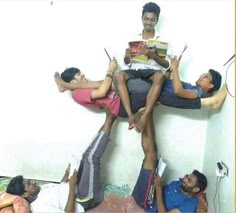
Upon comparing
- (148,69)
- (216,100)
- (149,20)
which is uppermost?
(149,20)

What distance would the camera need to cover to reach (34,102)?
3.23 metres

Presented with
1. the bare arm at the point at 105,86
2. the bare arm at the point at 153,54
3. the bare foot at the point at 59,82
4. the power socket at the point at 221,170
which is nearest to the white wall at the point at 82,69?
the bare foot at the point at 59,82

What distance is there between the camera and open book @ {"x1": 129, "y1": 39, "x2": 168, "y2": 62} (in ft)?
8.93

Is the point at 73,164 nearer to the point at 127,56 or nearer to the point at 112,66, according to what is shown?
the point at 112,66

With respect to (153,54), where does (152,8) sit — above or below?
above

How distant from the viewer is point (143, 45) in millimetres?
2742

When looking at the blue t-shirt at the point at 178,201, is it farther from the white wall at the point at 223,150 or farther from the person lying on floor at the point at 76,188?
the person lying on floor at the point at 76,188

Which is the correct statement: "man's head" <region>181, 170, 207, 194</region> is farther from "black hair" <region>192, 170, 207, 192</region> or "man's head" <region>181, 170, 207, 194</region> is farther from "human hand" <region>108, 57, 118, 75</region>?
"human hand" <region>108, 57, 118, 75</region>

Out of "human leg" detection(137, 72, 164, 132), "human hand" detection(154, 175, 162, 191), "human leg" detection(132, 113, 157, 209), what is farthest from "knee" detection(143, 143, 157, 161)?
"human leg" detection(137, 72, 164, 132)

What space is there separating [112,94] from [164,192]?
2.72 feet

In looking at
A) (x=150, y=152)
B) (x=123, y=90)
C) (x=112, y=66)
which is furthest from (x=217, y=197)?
(x=112, y=66)

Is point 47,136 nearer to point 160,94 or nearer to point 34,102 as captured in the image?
point 34,102

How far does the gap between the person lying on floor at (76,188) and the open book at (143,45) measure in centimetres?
49

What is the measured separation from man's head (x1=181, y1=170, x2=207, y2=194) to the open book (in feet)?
2.95
